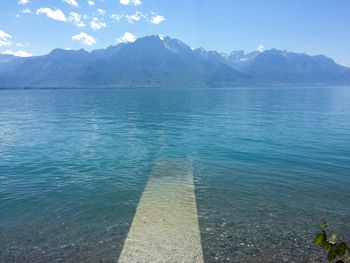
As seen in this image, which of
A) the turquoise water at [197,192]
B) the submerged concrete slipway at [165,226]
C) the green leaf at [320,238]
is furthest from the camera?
the turquoise water at [197,192]

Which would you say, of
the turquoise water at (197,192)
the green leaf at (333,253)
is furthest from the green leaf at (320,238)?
the turquoise water at (197,192)

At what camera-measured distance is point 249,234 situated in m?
15.4

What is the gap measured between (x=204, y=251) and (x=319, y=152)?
82.1 ft

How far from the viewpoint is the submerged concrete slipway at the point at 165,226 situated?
13375 mm

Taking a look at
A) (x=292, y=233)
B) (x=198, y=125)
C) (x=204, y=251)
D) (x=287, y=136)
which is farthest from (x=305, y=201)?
(x=198, y=125)

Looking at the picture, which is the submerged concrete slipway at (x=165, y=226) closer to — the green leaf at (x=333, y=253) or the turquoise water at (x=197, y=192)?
the turquoise water at (x=197, y=192)

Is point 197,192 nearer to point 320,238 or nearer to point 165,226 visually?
point 165,226

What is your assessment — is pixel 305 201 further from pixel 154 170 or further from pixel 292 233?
pixel 154 170

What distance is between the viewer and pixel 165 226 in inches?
629

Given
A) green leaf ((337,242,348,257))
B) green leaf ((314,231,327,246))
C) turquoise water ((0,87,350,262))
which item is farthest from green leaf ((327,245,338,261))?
turquoise water ((0,87,350,262))

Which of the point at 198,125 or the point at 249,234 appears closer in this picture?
the point at 249,234

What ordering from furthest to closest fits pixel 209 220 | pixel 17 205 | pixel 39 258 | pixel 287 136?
pixel 287 136, pixel 17 205, pixel 209 220, pixel 39 258

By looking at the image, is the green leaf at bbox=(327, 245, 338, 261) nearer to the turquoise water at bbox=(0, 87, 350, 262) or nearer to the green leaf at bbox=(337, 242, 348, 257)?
the green leaf at bbox=(337, 242, 348, 257)

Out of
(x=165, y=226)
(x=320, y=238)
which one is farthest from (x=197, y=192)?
(x=320, y=238)
